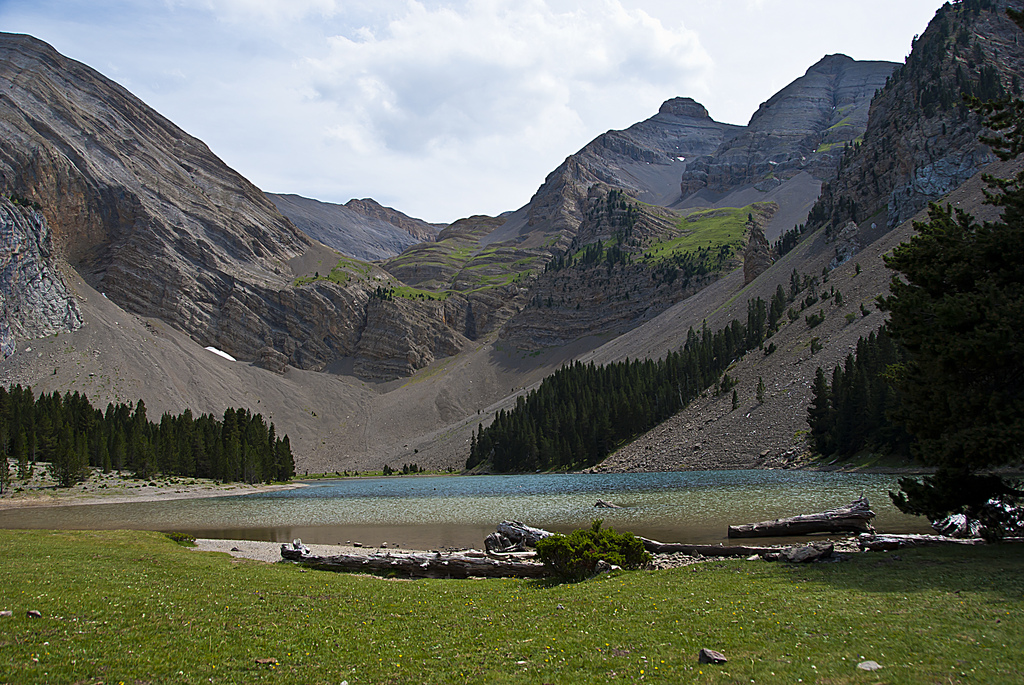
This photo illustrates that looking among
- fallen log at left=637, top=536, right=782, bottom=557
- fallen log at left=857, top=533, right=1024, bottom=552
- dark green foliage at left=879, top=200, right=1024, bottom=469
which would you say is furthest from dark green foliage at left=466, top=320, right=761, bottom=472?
dark green foliage at left=879, top=200, right=1024, bottom=469

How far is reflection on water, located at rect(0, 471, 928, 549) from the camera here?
40594 millimetres

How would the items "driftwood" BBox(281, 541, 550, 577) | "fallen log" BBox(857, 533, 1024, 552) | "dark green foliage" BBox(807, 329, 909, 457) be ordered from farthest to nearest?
"dark green foliage" BBox(807, 329, 909, 457), "driftwood" BBox(281, 541, 550, 577), "fallen log" BBox(857, 533, 1024, 552)

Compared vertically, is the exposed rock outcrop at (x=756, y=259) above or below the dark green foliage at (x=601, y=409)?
above

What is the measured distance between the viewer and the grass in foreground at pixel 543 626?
10.4 m

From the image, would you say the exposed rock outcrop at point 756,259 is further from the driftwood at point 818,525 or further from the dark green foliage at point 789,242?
the driftwood at point 818,525

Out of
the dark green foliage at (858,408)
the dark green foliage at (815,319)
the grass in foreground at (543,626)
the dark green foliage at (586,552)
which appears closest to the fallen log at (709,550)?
the dark green foliage at (586,552)

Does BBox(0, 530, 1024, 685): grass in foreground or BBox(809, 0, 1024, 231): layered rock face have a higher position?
BBox(809, 0, 1024, 231): layered rock face

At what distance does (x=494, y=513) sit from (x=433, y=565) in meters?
28.4

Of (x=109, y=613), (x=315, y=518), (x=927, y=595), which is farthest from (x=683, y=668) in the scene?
(x=315, y=518)

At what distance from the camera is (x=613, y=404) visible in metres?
135

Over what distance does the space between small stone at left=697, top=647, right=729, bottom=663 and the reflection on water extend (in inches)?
914

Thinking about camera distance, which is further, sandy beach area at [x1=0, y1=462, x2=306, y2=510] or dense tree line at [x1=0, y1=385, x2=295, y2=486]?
dense tree line at [x1=0, y1=385, x2=295, y2=486]

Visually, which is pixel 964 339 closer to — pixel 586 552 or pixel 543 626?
pixel 586 552

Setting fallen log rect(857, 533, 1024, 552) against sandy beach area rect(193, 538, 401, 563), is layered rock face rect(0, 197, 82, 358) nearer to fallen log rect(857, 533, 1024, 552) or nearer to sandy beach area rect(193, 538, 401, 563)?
sandy beach area rect(193, 538, 401, 563)
